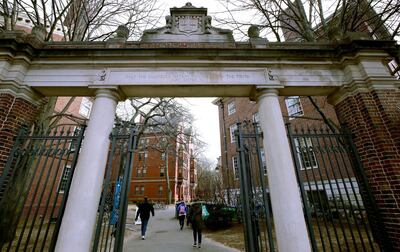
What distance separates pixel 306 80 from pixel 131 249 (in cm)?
815

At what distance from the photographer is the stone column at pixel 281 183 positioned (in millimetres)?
3822

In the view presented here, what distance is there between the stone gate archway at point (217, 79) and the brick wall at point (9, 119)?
0.02m

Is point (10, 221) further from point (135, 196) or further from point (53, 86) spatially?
point (135, 196)

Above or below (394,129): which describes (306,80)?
above

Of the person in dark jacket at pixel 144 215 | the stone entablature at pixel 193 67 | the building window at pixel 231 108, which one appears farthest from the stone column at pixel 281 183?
the building window at pixel 231 108

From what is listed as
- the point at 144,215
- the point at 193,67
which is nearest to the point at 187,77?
the point at 193,67

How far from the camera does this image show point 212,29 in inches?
236

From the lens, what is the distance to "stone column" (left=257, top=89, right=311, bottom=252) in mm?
3822

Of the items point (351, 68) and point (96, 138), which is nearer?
point (96, 138)

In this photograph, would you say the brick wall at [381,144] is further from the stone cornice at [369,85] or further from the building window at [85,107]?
the building window at [85,107]

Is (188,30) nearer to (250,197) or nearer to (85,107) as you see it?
(250,197)

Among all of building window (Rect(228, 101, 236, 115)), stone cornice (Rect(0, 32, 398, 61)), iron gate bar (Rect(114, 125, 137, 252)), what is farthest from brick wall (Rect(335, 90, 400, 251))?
building window (Rect(228, 101, 236, 115))

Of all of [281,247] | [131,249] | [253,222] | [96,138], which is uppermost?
[96,138]

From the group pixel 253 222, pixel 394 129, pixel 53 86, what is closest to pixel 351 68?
pixel 394 129
